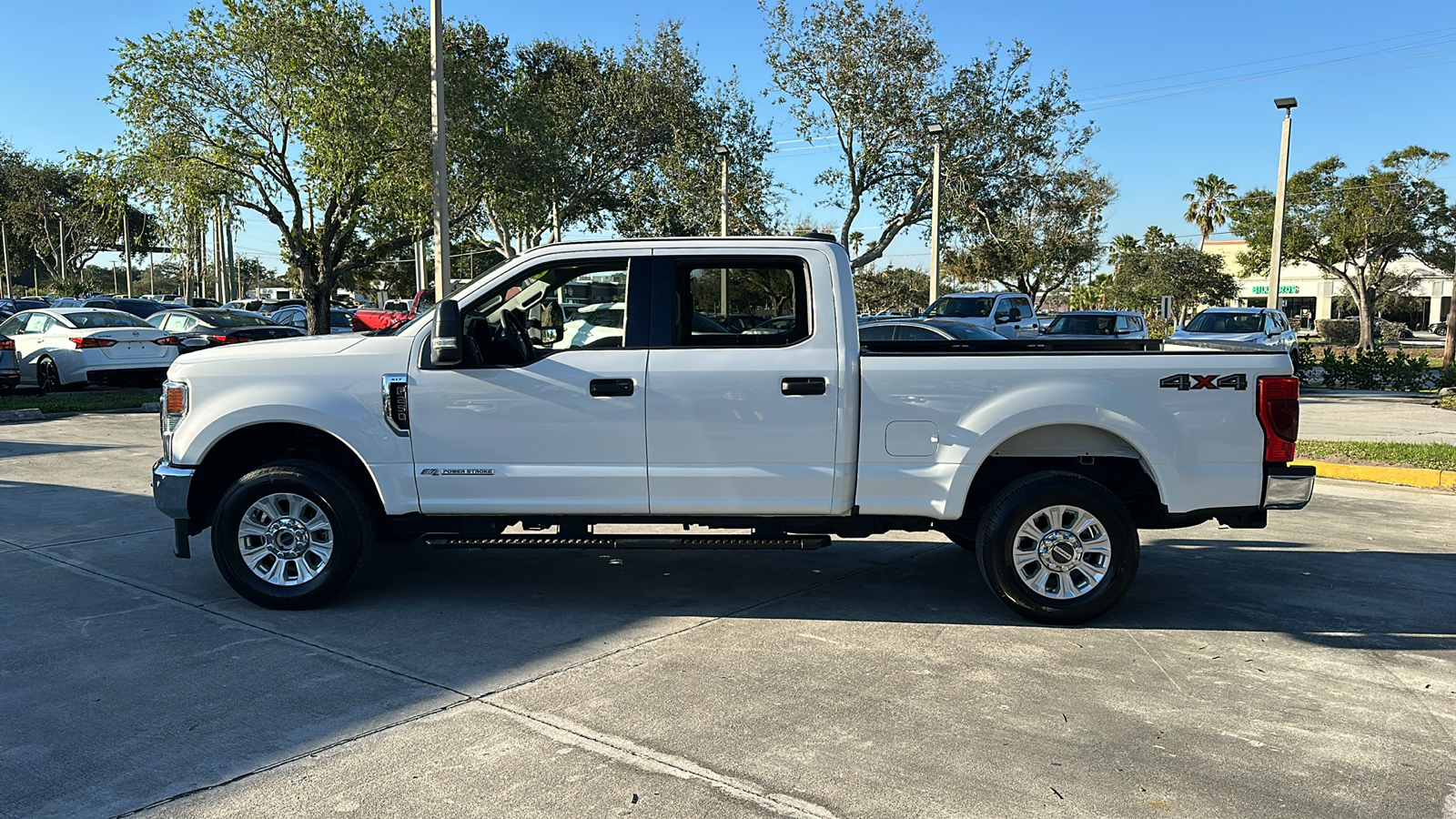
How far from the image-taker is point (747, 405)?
556 centimetres

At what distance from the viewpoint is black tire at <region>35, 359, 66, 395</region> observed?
17.8m

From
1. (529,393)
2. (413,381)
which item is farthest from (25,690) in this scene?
(529,393)

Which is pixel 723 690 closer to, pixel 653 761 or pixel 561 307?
pixel 653 761

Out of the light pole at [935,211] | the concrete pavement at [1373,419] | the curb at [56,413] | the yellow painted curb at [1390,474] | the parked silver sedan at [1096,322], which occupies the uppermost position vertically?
the light pole at [935,211]

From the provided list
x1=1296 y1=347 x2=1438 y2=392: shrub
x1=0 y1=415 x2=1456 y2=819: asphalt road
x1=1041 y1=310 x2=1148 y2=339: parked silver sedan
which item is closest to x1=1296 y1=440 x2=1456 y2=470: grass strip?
x1=0 y1=415 x2=1456 y2=819: asphalt road

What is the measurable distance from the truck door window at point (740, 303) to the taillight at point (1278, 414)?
2.38 m

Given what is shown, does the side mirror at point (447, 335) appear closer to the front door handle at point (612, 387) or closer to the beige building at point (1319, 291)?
the front door handle at point (612, 387)

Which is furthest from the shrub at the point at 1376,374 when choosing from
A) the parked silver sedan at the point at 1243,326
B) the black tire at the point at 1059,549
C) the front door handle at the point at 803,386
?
the front door handle at the point at 803,386

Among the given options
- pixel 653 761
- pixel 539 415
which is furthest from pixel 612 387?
pixel 653 761

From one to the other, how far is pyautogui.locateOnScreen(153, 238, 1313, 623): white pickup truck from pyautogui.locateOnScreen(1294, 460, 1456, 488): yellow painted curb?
214 inches

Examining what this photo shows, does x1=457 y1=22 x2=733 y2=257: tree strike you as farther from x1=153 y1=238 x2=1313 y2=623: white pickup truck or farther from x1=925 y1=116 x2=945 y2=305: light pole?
x1=153 y1=238 x2=1313 y2=623: white pickup truck

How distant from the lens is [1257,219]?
4803 centimetres

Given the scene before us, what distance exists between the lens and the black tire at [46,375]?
17.8m

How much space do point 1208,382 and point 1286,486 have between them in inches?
27.2
